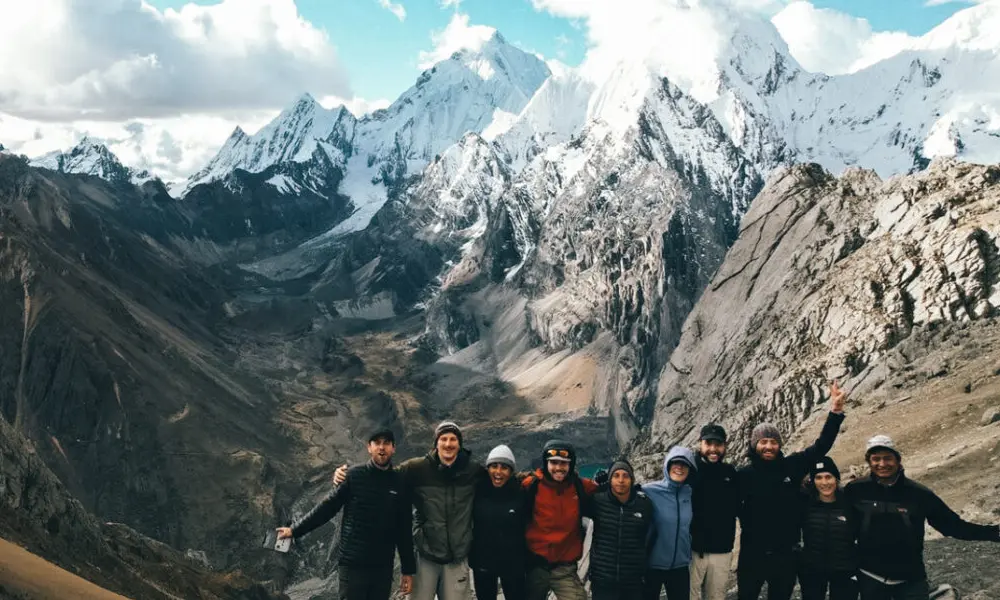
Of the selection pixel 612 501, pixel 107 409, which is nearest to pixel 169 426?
pixel 107 409

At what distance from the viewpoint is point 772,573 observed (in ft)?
48.8

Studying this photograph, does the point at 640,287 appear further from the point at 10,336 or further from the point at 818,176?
the point at 10,336

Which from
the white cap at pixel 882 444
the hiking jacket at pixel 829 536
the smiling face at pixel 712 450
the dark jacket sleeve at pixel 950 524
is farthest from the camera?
the smiling face at pixel 712 450

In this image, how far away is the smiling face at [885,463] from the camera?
1370 centimetres

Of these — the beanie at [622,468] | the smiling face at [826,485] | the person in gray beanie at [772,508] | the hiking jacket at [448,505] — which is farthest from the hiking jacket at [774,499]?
the hiking jacket at [448,505]

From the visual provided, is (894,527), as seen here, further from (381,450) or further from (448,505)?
(381,450)

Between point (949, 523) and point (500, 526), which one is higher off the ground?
point (500, 526)

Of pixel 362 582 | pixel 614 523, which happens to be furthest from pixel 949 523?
pixel 362 582

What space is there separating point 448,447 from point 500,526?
1.68m

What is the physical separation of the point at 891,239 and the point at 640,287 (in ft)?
303

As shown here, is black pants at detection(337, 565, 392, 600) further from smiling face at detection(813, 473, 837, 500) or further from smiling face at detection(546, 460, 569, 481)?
smiling face at detection(813, 473, 837, 500)

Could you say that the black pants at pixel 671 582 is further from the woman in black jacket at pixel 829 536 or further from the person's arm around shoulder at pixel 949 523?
the person's arm around shoulder at pixel 949 523

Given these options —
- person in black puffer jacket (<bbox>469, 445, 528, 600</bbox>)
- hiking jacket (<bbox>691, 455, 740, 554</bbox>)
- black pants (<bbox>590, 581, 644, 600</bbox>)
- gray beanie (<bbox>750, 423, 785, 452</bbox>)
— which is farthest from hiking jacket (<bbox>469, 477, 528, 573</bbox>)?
gray beanie (<bbox>750, 423, 785, 452</bbox>)

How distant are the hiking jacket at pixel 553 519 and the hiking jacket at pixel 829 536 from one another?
4067mm
